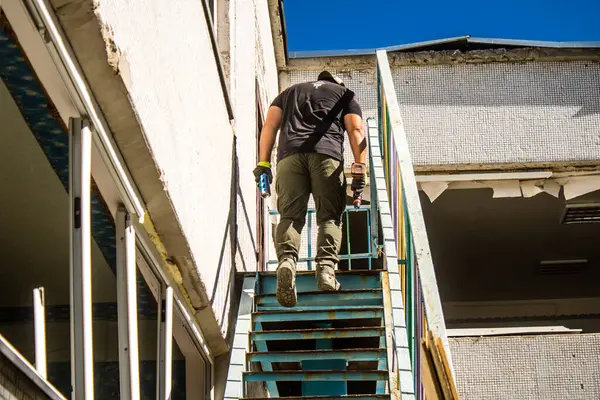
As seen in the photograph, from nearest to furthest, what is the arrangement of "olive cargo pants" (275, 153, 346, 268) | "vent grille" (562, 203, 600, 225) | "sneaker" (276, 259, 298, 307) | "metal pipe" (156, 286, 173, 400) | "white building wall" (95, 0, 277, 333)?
"white building wall" (95, 0, 277, 333), "metal pipe" (156, 286, 173, 400), "sneaker" (276, 259, 298, 307), "olive cargo pants" (275, 153, 346, 268), "vent grille" (562, 203, 600, 225)

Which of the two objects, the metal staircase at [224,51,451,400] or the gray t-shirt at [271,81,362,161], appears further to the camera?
the gray t-shirt at [271,81,362,161]

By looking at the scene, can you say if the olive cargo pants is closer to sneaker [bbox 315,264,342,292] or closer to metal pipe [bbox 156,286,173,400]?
sneaker [bbox 315,264,342,292]

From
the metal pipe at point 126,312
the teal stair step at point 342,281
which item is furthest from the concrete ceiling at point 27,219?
the teal stair step at point 342,281

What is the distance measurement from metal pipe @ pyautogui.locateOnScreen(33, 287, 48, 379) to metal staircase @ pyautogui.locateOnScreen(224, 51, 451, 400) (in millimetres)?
1727

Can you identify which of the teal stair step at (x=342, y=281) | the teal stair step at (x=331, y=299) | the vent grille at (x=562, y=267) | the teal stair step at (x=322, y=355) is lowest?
the teal stair step at (x=322, y=355)

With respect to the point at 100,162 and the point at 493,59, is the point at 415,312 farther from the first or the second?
the point at 493,59

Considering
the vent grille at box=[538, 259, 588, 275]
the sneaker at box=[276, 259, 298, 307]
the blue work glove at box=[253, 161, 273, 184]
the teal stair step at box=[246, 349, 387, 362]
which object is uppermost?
the vent grille at box=[538, 259, 588, 275]

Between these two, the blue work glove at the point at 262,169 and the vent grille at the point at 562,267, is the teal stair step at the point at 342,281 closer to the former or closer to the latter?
the blue work glove at the point at 262,169

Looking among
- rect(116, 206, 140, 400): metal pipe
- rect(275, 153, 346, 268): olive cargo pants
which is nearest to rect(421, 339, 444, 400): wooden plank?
rect(116, 206, 140, 400): metal pipe

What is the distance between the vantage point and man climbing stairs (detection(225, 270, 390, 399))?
18.4 ft

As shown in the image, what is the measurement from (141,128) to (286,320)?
2.49m

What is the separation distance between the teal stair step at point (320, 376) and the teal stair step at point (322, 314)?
2.17 feet

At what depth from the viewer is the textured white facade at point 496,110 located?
10.9 m

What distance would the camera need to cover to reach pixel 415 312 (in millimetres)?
5234
